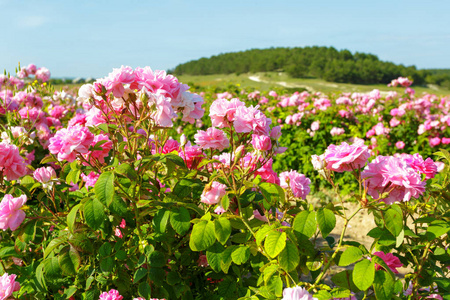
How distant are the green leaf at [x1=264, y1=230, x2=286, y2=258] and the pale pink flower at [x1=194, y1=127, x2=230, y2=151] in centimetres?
46

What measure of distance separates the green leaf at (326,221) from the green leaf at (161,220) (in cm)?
48

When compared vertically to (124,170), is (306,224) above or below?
below

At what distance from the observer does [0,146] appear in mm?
1508

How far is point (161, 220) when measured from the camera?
1.22 meters

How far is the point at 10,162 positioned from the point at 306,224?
1228 millimetres

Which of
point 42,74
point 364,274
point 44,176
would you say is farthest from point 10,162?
point 42,74

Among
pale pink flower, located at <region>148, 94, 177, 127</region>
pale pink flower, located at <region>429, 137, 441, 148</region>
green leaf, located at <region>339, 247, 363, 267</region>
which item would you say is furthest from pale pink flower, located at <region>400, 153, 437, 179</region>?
pale pink flower, located at <region>429, 137, 441, 148</region>

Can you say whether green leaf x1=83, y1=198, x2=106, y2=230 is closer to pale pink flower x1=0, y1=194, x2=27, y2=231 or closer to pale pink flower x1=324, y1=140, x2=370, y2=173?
pale pink flower x1=0, y1=194, x2=27, y2=231

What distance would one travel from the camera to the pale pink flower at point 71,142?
133 centimetres

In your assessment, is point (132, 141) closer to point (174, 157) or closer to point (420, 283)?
point (174, 157)

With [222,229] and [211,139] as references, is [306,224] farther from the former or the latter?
[211,139]

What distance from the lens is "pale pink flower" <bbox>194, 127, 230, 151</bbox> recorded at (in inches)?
56.9

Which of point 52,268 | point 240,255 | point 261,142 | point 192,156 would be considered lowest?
point 52,268

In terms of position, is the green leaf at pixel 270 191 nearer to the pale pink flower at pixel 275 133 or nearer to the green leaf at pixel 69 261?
the pale pink flower at pixel 275 133
